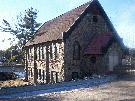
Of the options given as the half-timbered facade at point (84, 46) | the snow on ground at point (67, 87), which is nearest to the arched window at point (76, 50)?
the half-timbered facade at point (84, 46)

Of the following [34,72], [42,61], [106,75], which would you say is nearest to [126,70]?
[106,75]

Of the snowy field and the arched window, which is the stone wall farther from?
the snowy field

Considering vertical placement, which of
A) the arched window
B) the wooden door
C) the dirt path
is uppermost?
the arched window

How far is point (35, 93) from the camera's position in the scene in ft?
80.2

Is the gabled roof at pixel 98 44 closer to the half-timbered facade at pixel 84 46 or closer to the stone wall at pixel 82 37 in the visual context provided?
the half-timbered facade at pixel 84 46

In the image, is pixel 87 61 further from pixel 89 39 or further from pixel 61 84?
pixel 61 84

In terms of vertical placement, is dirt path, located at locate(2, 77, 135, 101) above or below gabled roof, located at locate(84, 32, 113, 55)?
below

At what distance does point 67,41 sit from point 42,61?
29.1ft

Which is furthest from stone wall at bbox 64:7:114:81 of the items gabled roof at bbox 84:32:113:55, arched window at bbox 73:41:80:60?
gabled roof at bbox 84:32:113:55

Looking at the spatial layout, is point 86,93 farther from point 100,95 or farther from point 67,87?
point 67,87

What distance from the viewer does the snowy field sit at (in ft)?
71.0

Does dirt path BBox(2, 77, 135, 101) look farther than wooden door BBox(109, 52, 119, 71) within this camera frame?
No

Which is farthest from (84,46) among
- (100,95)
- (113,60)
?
(100,95)

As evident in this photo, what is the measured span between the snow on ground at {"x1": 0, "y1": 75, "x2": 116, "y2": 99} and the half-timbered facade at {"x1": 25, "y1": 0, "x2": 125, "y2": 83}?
3.75 meters
